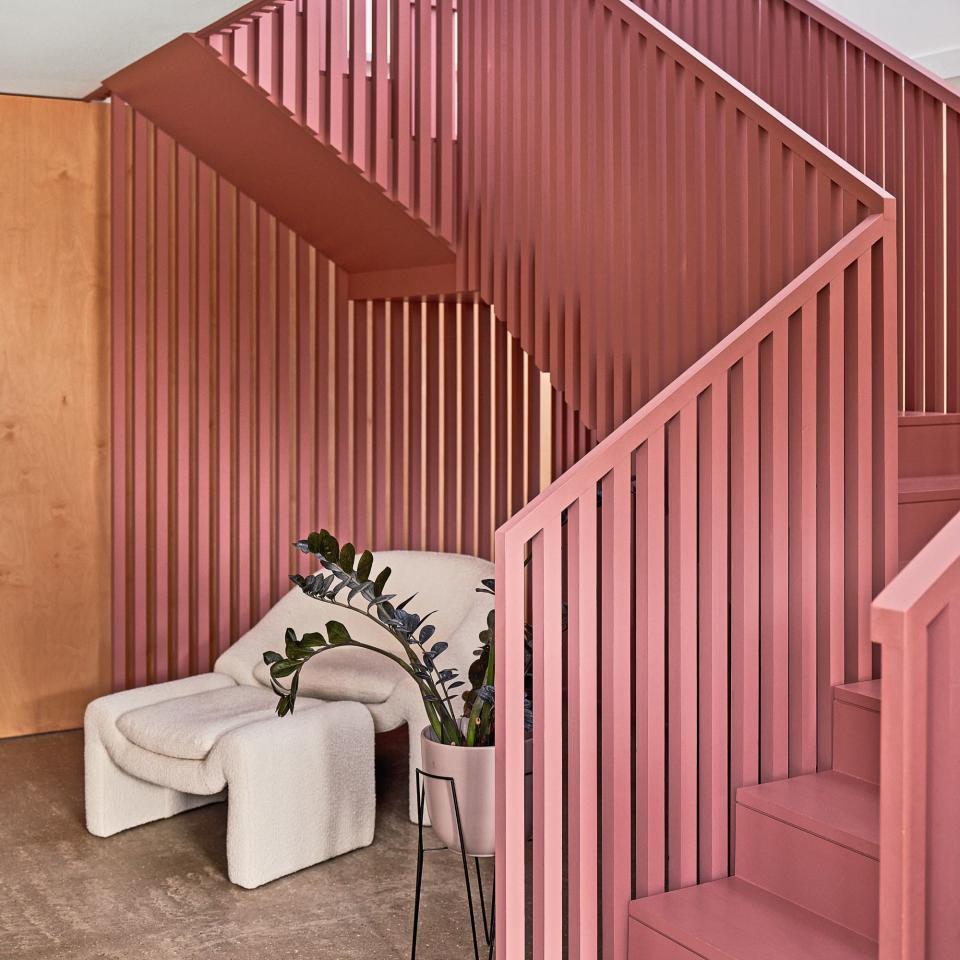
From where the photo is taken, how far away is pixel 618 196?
2.94m

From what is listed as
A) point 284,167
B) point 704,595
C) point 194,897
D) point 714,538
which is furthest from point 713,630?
point 284,167

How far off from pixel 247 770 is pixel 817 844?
5.31 ft

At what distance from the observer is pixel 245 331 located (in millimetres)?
4891

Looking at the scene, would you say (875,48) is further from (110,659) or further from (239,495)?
(110,659)

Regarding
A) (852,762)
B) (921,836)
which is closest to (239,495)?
(852,762)

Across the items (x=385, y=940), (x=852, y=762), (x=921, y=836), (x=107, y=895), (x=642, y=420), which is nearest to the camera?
(x=921, y=836)

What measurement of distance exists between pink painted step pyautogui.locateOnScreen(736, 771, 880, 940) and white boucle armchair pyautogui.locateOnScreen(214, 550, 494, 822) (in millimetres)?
1509

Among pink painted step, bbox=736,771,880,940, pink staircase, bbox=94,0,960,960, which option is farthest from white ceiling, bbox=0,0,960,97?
pink painted step, bbox=736,771,880,940

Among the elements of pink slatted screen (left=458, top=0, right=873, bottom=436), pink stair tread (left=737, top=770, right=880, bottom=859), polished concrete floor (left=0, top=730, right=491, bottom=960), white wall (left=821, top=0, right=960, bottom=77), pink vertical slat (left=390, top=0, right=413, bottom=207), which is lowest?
polished concrete floor (left=0, top=730, right=491, bottom=960)

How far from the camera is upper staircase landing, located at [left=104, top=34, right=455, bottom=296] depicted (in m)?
3.92

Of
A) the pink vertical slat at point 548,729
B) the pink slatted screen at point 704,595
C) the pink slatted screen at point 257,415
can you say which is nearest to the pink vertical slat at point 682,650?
the pink slatted screen at point 704,595

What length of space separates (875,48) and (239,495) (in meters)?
2.89

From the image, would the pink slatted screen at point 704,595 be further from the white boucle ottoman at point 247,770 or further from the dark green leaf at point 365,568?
the white boucle ottoman at point 247,770

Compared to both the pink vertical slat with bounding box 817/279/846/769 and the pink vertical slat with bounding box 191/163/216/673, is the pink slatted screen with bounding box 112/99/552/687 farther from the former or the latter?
the pink vertical slat with bounding box 817/279/846/769
